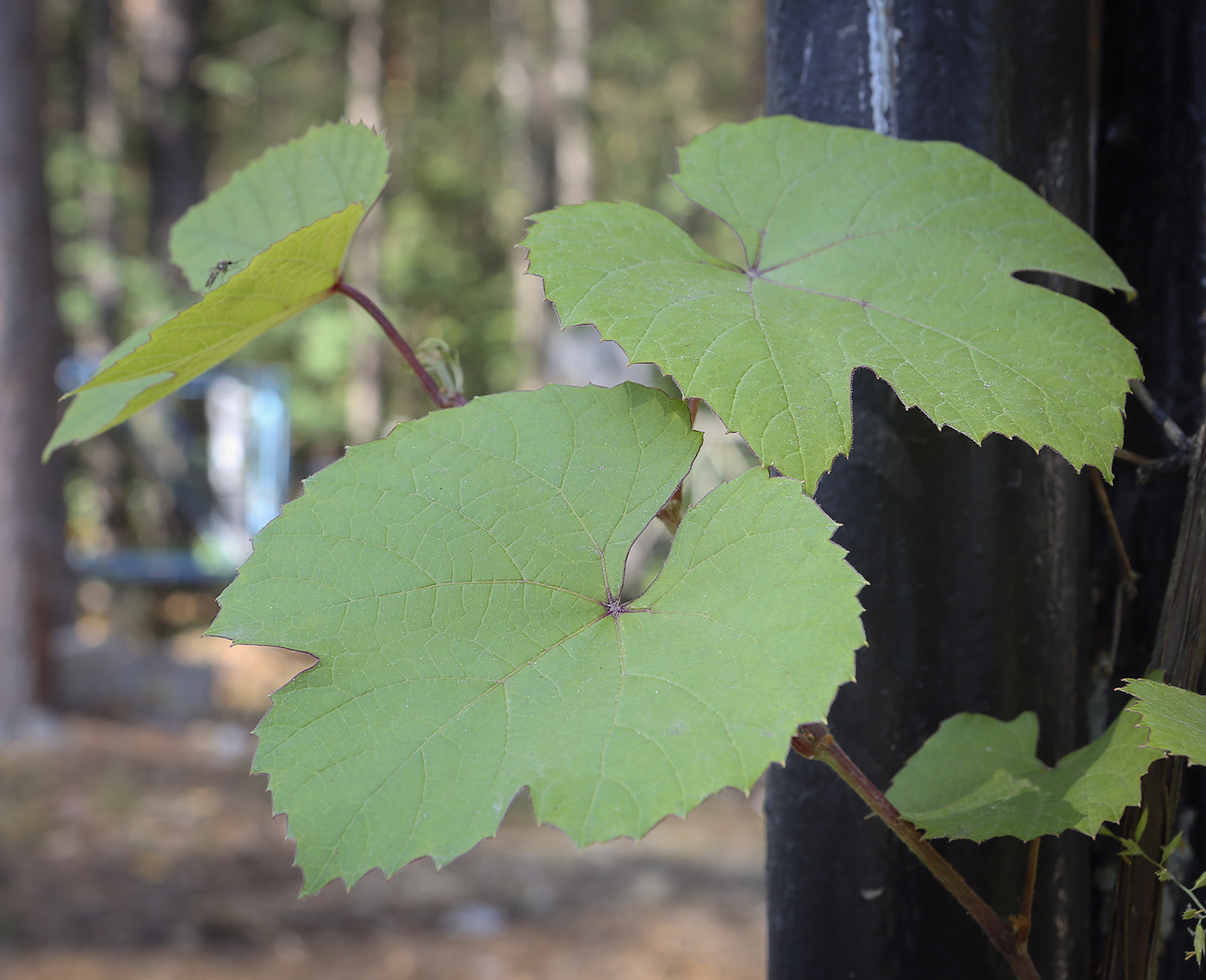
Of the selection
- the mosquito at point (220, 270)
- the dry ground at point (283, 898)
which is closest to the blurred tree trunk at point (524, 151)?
the dry ground at point (283, 898)

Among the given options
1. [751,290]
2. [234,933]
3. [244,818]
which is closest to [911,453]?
[751,290]

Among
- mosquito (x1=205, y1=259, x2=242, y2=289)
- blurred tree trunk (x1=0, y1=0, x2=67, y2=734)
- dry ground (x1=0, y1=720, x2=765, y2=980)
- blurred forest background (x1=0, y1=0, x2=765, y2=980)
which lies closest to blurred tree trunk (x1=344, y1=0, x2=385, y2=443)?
blurred forest background (x1=0, y1=0, x2=765, y2=980)

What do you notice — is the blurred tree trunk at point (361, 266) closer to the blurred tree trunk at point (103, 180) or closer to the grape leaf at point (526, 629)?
the blurred tree trunk at point (103, 180)

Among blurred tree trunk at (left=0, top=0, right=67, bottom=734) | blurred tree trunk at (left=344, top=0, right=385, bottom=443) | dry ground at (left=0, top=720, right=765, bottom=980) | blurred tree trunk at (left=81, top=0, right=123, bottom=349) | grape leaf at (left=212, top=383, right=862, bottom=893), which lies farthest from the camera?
blurred tree trunk at (left=344, top=0, right=385, bottom=443)

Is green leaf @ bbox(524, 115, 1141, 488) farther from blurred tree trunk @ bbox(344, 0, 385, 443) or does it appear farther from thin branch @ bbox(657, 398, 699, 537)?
blurred tree trunk @ bbox(344, 0, 385, 443)

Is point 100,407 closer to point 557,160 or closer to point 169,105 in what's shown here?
point 169,105

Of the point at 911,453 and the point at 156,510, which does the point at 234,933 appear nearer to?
the point at 911,453
